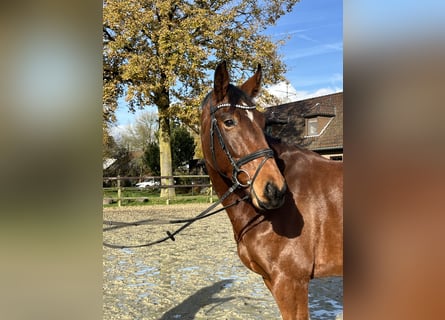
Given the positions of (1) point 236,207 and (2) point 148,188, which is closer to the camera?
(1) point 236,207

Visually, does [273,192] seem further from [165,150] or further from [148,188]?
[165,150]

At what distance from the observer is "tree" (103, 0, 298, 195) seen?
15.4 meters

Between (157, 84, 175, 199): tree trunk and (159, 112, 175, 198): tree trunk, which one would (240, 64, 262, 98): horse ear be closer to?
(157, 84, 175, 199): tree trunk

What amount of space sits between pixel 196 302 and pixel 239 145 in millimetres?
3026

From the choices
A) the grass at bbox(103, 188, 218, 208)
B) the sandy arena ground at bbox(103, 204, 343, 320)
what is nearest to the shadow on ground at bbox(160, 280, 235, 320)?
the sandy arena ground at bbox(103, 204, 343, 320)

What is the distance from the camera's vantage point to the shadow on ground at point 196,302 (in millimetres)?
4254

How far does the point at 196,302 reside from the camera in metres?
4.70

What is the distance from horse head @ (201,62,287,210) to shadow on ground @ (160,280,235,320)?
2328 mm

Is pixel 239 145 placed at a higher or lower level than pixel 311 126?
lower

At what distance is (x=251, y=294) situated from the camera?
4934 mm

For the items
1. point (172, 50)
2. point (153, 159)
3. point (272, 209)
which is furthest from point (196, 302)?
point (153, 159)
